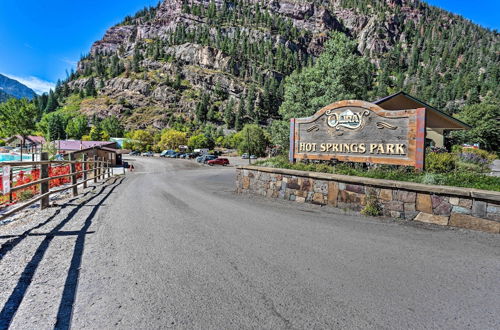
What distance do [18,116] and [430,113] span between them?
272 ft

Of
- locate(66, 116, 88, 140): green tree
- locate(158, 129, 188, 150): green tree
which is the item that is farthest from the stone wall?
locate(66, 116, 88, 140): green tree

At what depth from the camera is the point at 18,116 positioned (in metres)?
61.8

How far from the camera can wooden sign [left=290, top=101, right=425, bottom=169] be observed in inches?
277

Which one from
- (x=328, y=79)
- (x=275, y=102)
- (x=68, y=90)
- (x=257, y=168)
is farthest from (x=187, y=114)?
(x=257, y=168)

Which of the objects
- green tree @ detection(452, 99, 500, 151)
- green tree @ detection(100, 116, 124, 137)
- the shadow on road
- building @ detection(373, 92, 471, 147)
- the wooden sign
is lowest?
the shadow on road

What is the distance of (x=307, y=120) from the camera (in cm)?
966

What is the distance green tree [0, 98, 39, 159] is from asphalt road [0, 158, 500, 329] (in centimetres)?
7809

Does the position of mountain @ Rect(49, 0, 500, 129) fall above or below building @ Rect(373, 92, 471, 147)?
above

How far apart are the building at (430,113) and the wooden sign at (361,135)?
8.66m

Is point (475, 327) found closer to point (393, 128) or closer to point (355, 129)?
point (393, 128)

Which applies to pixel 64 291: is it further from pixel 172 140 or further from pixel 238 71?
pixel 238 71

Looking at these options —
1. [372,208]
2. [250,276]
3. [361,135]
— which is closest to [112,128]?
[361,135]

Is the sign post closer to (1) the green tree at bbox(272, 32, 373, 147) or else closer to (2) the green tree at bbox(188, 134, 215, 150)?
(1) the green tree at bbox(272, 32, 373, 147)

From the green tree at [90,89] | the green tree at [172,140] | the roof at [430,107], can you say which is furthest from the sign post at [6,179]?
the green tree at [90,89]
